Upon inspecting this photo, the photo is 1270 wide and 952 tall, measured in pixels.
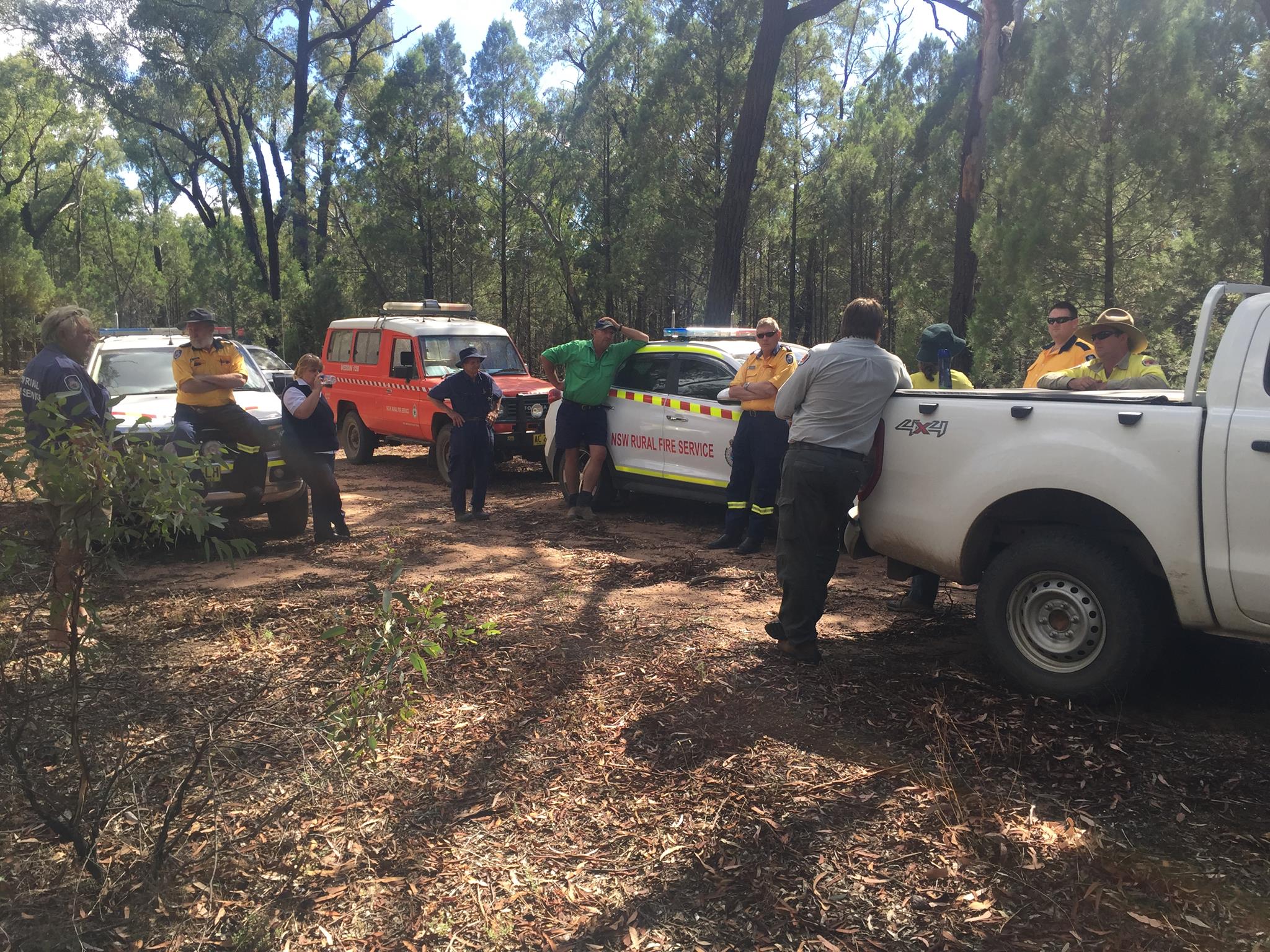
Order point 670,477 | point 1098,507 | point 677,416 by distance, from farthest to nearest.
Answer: point 670,477 → point 677,416 → point 1098,507

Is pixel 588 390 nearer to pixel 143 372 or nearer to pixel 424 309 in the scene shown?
pixel 143 372

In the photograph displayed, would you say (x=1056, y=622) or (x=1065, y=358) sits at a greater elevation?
(x=1065, y=358)

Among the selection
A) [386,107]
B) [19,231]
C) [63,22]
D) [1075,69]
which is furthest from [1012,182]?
[19,231]

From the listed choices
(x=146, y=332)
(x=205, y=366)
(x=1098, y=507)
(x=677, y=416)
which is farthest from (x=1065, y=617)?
(x=146, y=332)

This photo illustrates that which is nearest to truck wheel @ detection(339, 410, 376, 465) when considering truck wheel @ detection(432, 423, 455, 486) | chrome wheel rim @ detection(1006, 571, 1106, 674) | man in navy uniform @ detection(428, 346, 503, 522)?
truck wheel @ detection(432, 423, 455, 486)

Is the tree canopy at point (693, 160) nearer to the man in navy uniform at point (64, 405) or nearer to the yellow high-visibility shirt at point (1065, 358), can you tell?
the yellow high-visibility shirt at point (1065, 358)

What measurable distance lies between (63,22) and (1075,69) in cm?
2739

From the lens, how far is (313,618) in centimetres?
576

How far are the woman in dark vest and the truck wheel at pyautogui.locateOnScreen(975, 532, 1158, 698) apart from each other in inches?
220

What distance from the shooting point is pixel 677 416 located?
8859 mm

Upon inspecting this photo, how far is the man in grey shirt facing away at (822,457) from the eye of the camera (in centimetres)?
484

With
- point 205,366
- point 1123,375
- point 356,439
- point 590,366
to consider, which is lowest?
point 356,439

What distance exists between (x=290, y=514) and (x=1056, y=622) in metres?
6.49

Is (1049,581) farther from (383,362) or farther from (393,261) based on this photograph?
(393,261)
